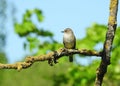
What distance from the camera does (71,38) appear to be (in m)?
6.86

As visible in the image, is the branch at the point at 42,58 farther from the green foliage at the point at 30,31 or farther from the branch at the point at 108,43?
the green foliage at the point at 30,31

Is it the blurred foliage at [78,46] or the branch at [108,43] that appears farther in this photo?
the blurred foliage at [78,46]

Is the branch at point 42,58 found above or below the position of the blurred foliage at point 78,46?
above

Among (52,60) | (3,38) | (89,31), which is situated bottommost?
(3,38)

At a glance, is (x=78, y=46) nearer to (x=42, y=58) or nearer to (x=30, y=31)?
(x=30, y=31)

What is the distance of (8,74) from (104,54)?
249ft

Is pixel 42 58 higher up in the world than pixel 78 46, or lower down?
higher up

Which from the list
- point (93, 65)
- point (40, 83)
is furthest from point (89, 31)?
point (40, 83)

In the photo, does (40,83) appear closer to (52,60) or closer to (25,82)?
(25,82)

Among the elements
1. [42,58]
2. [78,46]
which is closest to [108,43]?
[42,58]

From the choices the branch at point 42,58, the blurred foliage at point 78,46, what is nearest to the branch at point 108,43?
the branch at point 42,58

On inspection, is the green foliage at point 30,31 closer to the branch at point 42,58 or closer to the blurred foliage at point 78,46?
the blurred foliage at point 78,46

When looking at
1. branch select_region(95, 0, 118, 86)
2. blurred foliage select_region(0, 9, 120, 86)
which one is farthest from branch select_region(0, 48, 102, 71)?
blurred foliage select_region(0, 9, 120, 86)

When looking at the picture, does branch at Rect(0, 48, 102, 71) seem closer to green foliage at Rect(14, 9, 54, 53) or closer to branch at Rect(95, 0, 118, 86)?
branch at Rect(95, 0, 118, 86)
